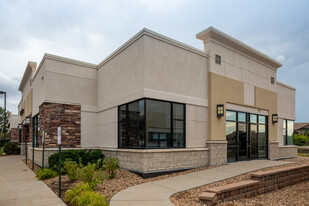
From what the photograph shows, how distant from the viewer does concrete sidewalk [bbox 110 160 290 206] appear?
18.9 feet

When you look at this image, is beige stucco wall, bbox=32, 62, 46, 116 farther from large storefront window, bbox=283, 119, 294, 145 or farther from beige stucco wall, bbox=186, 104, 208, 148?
large storefront window, bbox=283, 119, 294, 145

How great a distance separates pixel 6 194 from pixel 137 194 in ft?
13.2

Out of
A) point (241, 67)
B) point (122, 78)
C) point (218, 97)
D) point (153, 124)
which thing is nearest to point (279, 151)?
point (241, 67)

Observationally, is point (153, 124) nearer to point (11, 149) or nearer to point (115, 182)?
point (115, 182)

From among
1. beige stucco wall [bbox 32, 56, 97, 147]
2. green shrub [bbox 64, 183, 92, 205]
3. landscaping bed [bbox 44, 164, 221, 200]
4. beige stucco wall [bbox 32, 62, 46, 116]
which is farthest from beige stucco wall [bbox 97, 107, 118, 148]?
green shrub [bbox 64, 183, 92, 205]

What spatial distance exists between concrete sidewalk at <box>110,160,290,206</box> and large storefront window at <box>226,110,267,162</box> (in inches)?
102

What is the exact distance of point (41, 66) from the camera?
42.5 ft

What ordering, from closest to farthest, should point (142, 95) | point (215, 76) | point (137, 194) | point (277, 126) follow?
1. point (137, 194)
2. point (142, 95)
3. point (215, 76)
4. point (277, 126)

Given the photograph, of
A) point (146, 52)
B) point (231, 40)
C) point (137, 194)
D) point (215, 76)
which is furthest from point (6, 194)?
point (231, 40)

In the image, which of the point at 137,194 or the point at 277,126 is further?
the point at 277,126

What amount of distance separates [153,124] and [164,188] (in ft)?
9.15

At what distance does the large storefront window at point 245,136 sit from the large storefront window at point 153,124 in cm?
335

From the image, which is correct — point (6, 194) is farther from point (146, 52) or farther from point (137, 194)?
point (146, 52)

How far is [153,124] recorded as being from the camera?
919cm
